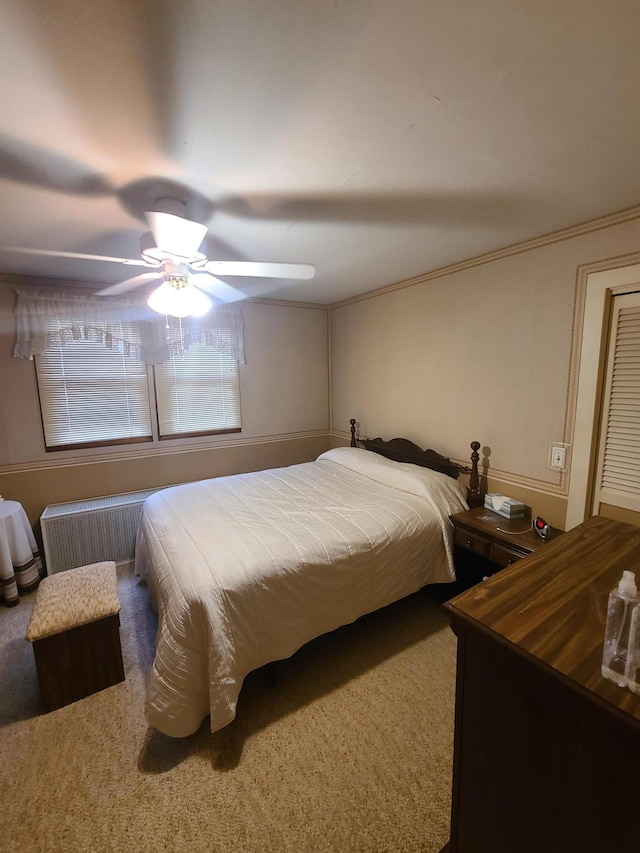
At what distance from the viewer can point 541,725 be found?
30.6 inches

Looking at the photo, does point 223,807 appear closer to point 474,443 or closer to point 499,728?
point 499,728

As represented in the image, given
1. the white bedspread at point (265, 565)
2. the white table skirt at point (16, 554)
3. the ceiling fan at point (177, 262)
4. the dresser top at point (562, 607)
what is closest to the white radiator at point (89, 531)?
the white table skirt at point (16, 554)

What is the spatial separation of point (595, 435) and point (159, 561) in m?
2.50

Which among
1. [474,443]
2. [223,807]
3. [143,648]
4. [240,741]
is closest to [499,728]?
[223,807]

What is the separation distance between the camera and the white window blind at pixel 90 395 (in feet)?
9.67

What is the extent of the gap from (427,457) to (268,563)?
1723mm

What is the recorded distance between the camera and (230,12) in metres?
0.81

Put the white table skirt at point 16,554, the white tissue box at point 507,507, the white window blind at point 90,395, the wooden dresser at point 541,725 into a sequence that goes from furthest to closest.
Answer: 1. the white window blind at point 90,395
2. the white table skirt at point 16,554
3. the white tissue box at point 507,507
4. the wooden dresser at point 541,725

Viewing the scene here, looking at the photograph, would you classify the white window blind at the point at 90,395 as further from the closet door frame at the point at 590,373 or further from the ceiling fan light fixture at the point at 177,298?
the closet door frame at the point at 590,373

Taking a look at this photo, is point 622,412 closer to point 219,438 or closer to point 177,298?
point 177,298

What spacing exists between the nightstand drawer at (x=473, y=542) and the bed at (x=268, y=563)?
79 mm

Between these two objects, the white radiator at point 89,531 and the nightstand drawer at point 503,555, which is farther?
the white radiator at point 89,531

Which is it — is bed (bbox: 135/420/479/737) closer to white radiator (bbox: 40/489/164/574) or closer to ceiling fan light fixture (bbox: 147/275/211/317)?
white radiator (bbox: 40/489/164/574)

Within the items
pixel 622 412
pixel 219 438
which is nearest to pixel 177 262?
pixel 219 438
